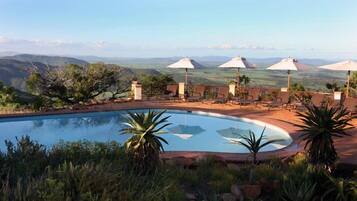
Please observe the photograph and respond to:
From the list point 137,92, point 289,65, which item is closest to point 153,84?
point 137,92

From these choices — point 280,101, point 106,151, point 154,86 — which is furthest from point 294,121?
point 106,151

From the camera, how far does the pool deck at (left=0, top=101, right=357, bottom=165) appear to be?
29.5 ft

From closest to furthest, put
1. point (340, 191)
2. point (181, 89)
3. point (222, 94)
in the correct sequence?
1. point (340, 191)
2. point (222, 94)
3. point (181, 89)

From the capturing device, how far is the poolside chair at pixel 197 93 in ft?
59.4

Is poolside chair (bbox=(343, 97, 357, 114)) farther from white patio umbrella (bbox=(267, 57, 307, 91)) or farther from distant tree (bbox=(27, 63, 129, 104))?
distant tree (bbox=(27, 63, 129, 104))

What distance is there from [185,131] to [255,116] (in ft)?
9.08

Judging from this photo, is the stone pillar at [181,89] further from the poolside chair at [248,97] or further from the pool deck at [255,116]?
the poolside chair at [248,97]

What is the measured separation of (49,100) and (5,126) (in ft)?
11.4

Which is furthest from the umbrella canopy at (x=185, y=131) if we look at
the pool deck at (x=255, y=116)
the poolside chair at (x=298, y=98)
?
the poolside chair at (x=298, y=98)

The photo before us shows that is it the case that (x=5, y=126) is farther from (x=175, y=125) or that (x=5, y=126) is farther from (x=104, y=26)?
(x=104, y=26)

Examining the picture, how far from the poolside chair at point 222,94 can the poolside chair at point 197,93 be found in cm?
69

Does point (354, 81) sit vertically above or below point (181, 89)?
above

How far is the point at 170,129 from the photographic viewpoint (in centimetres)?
Result: 1385

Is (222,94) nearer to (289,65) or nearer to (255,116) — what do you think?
(289,65)
